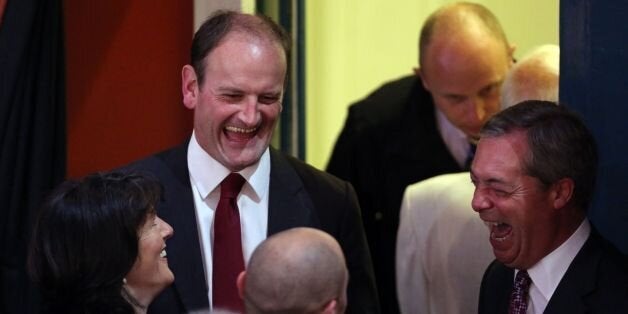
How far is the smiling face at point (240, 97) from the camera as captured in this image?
13.6ft

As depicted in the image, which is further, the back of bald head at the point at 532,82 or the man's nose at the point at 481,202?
the back of bald head at the point at 532,82

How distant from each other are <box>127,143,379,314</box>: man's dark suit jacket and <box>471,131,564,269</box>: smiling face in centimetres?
44

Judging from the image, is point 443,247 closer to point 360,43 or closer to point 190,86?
point 190,86

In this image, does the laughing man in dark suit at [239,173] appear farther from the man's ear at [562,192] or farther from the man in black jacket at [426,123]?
the man in black jacket at [426,123]

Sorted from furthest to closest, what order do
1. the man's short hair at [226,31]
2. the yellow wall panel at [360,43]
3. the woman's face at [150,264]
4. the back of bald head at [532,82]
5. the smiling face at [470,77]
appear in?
1. the yellow wall panel at [360,43]
2. the smiling face at [470,77]
3. the back of bald head at [532,82]
4. the man's short hair at [226,31]
5. the woman's face at [150,264]

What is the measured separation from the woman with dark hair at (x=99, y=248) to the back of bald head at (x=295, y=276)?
1.29ft

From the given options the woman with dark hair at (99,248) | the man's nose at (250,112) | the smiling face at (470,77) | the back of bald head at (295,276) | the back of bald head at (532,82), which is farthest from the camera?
the smiling face at (470,77)

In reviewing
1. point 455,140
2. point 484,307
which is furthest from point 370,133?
point 484,307

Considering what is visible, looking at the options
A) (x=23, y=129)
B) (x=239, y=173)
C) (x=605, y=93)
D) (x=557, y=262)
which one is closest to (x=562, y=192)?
(x=557, y=262)

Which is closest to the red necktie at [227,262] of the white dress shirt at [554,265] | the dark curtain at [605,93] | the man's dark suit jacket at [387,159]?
the white dress shirt at [554,265]

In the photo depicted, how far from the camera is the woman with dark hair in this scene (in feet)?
11.6

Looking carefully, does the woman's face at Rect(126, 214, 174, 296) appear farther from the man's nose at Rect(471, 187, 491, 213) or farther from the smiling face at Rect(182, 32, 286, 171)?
the man's nose at Rect(471, 187, 491, 213)

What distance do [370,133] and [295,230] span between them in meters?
2.59

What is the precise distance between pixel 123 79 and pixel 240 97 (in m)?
1.65
